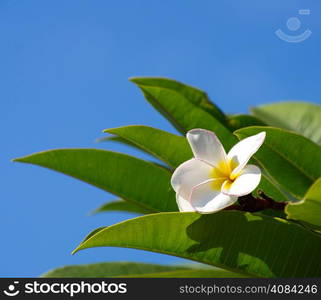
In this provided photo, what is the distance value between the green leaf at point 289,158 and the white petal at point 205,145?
0.11 m

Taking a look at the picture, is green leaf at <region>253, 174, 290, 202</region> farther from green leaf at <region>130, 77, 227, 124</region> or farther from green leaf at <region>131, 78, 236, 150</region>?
green leaf at <region>130, 77, 227, 124</region>

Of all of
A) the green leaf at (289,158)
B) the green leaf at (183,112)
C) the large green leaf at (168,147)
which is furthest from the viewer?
the green leaf at (183,112)

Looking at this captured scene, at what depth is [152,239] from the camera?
3.34 ft

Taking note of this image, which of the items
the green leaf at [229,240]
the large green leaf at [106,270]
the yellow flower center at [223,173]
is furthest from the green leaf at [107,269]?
the yellow flower center at [223,173]

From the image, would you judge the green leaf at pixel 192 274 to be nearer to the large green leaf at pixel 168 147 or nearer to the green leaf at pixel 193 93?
the large green leaf at pixel 168 147

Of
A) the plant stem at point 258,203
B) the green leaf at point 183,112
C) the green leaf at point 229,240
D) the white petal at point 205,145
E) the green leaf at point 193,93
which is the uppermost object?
the green leaf at point 193,93

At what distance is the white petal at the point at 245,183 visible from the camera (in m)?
0.91

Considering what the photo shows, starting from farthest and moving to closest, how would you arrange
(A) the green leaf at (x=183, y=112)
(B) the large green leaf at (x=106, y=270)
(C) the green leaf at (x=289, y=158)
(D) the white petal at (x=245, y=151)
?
(B) the large green leaf at (x=106, y=270) → (A) the green leaf at (x=183, y=112) → (C) the green leaf at (x=289, y=158) → (D) the white petal at (x=245, y=151)

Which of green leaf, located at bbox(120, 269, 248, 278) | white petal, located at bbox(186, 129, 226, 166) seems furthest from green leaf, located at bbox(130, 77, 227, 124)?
white petal, located at bbox(186, 129, 226, 166)

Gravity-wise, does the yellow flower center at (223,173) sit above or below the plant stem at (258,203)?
above

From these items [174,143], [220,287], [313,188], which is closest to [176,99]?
[174,143]

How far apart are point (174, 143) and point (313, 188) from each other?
48 centimetres

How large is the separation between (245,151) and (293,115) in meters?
1.24

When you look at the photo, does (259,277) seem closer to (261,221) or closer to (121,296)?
(261,221)
